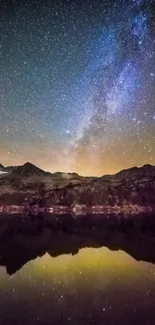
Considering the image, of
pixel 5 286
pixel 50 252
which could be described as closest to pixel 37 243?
pixel 50 252

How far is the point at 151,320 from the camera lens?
57.8 ft

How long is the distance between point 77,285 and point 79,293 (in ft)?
8.11

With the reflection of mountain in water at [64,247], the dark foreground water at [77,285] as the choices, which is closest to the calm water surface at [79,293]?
the dark foreground water at [77,285]

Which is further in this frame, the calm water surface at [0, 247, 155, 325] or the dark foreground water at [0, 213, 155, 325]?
the dark foreground water at [0, 213, 155, 325]

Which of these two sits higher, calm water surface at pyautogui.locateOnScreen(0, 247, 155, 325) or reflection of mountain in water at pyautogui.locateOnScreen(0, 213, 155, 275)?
reflection of mountain in water at pyautogui.locateOnScreen(0, 213, 155, 275)

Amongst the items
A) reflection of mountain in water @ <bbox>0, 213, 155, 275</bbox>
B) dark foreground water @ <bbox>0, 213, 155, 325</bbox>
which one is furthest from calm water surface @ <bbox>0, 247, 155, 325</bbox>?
reflection of mountain in water @ <bbox>0, 213, 155, 275</bbox>

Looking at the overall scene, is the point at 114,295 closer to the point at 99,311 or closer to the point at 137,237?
the point at 99,311

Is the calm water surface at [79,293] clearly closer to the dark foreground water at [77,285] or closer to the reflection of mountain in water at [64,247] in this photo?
the dark foreground water at [77,285]

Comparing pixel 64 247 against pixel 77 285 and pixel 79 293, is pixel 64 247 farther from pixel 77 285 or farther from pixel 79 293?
pixel 79 293

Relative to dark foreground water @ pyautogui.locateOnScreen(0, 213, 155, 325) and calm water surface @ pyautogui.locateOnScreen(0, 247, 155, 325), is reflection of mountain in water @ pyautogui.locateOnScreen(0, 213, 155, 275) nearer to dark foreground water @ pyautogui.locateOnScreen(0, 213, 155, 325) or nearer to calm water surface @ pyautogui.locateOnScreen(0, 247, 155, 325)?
dark foreground water @ pyautogui.locateOnScreen(0, 213, 155, 325)

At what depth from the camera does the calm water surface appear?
60.8 feet

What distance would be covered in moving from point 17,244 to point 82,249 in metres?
11.7

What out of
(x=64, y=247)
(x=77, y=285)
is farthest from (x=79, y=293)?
(x=64, y=247)

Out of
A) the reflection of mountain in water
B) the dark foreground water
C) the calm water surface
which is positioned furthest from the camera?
the reflection of mountain in water
